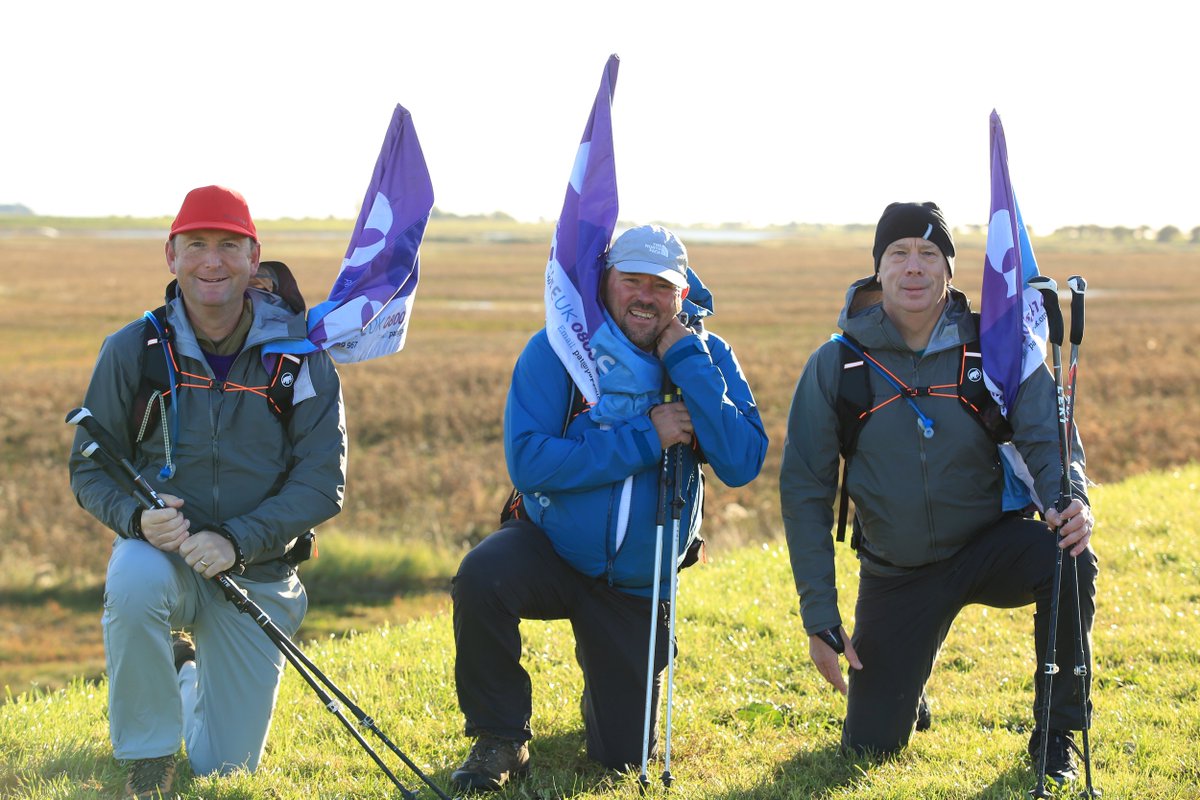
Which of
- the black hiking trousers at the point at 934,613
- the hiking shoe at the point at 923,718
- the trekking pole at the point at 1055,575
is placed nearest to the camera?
the trekking pole at the point at 1055,575

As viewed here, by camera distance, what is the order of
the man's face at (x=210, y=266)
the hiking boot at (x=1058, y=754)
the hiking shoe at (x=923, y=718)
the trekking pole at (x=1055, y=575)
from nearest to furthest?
the trekking pole at (x=1055, y=575) → the hiking boot at (x=1058, y=754) → the man's face at (x=210, y=266) → the hiking shoe at (x=923, y=718)

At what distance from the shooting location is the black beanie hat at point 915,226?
5453 millimetres

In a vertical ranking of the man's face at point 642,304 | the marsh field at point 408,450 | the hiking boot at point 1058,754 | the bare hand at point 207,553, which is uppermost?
the man's face at point 642,304

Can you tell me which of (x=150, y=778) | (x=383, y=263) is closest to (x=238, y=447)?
(x=383, y=263)

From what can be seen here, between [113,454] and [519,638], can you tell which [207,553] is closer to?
[113,454]

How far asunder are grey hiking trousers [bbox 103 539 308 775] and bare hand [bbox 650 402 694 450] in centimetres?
193

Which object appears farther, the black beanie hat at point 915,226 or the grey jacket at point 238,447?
the black beanie hat at point 915,226

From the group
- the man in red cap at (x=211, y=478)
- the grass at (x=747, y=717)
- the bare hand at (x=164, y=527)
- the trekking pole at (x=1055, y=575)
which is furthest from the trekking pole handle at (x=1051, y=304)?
the bare hand at (x=164, y=527)

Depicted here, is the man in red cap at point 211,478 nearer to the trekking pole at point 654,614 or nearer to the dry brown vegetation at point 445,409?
the trekking pole at point 654,614

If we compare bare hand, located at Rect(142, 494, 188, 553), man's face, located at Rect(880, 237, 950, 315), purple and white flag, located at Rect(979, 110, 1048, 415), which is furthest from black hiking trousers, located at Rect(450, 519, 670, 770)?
purple and white flag, located at Rect(979, 110, 1048, 415)

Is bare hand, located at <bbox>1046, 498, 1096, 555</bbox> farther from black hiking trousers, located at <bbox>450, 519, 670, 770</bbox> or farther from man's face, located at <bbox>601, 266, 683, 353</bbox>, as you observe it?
man's face, located at <bbox>601, 266, 683, 353</bbox>

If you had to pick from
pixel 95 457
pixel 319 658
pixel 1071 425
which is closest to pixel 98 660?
pixel 319 658

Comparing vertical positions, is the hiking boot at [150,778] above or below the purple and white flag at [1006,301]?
below

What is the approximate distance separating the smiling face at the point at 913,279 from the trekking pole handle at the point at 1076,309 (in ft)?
1.82
